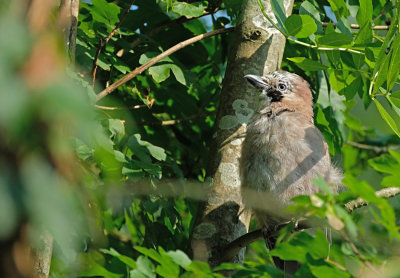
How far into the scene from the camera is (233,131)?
365cm

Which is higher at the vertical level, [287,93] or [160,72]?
[160,72]

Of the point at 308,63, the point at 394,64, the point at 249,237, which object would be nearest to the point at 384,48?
the point at 394,64

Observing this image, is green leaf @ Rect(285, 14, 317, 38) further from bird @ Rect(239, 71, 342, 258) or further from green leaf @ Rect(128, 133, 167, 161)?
green leaf @ Rect(128, 133, 167, 161)

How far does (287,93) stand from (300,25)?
162 cm

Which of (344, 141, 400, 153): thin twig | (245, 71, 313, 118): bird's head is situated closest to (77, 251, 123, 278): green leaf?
(245, 71, 313, 118): bird's head

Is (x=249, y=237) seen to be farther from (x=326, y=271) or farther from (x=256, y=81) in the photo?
(x=256, y=81)

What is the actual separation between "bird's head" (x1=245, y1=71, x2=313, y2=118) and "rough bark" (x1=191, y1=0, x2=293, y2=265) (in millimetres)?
434

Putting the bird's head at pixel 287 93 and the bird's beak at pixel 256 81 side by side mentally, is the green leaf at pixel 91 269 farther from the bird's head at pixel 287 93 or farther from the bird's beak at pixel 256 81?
the bird's head at pixel 287 93

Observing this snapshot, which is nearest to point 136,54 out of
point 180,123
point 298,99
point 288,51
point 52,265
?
point 180,123

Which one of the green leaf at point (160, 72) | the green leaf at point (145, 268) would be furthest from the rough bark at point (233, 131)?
the green leaf at point (145, 268)

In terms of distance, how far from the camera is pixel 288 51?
424cm

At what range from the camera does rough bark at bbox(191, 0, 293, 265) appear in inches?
132

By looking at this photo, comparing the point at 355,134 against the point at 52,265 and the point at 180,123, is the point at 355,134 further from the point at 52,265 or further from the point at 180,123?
the point at 52,265

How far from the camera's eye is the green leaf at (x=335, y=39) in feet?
10.3
